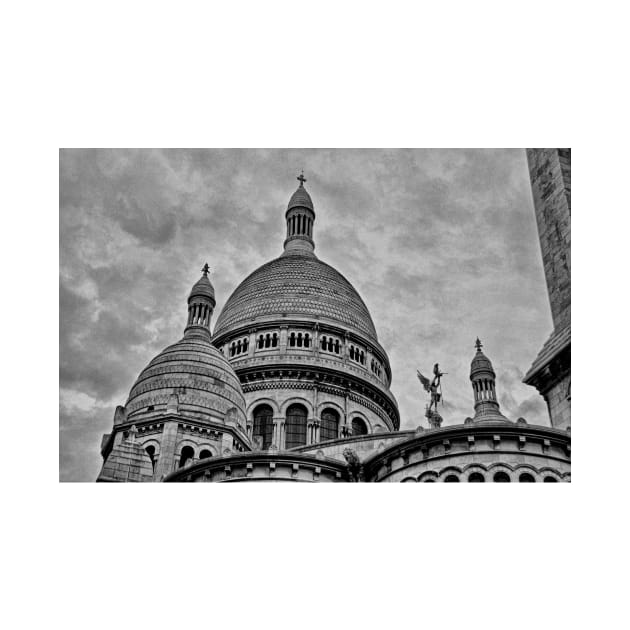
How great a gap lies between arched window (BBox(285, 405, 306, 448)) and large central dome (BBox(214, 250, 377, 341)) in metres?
5.30

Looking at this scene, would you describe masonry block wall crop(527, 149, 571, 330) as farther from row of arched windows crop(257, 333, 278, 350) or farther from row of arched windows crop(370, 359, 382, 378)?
row of arched windows crop(370, 359, 382, 378)

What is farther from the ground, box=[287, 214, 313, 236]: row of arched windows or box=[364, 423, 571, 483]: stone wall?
box=[287, 214, 313, 236]: row of arched windows

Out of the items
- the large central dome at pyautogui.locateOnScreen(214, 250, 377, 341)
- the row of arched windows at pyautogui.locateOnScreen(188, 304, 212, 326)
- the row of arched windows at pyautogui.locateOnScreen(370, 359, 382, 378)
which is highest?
the large central dome at pyautogui.locateOnScreen(214, 250, 377, 341)

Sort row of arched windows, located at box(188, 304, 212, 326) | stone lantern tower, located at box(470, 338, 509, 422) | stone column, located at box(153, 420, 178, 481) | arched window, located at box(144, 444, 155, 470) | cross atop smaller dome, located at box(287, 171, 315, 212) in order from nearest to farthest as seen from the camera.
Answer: cross atop smaller dome, located at box(287, 171, 315, 212), stone column, located at box(153, 420, 178, 481), arched window, located at box(144, 444, 155, 470), stone lantern tower, located at box(470, 338, 509, 422), row of arched windows, located at box(188, 304, 212, 326)

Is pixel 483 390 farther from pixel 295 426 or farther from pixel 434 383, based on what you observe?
pixel 295 426

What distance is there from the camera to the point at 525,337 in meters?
18.8

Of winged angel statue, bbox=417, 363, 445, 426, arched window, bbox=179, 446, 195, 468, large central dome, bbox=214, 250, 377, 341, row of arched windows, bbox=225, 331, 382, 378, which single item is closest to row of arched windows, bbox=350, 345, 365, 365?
row of arched windows, bbox=225, 331, 382, 378

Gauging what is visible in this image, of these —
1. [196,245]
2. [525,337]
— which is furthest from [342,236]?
[525,337]

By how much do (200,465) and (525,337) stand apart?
865cm

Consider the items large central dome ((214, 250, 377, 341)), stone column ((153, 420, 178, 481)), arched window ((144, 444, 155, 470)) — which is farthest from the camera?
large central dome ((214, 250, 377, 341))

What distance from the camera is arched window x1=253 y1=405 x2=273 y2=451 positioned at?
37.4 metres

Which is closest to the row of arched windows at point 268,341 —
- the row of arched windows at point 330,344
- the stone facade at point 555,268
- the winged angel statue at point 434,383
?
the row of arched windows at point 330,344

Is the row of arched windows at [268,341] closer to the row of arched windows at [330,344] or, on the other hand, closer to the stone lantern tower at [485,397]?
the row of arched windows at [330,344]
